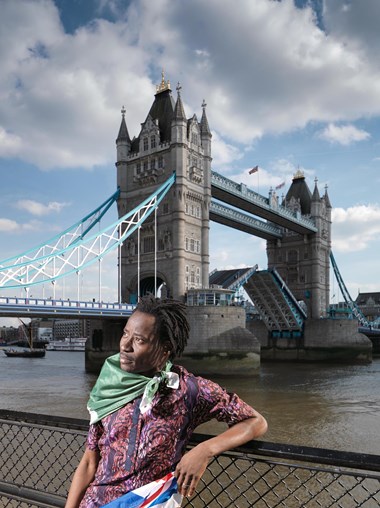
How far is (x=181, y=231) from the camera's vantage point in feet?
100

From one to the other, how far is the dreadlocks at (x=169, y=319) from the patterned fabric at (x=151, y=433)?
153 millimetres

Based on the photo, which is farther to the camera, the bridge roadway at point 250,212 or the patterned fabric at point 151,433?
the bridge roadway at point 250,212

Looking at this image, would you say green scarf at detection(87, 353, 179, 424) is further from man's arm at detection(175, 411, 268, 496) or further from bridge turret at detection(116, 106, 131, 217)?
bridge turret at detection(116, 106, 131, 217)

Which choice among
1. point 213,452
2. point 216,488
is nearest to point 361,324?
point 216,488

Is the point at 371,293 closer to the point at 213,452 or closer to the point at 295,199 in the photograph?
the point at 295,199

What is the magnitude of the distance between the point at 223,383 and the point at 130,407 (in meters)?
22.3

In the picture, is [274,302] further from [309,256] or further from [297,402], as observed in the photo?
[297,402]

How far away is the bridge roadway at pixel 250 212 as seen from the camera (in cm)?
3578

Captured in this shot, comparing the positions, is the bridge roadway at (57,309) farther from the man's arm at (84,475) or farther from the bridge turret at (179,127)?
the man's arm at (84,475)

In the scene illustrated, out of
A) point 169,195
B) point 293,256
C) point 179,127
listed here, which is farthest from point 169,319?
point 293,256

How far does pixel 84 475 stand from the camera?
2.26 meters

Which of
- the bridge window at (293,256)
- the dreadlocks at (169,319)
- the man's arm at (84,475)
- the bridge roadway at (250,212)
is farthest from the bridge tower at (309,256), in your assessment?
the man's arm at (84,475)

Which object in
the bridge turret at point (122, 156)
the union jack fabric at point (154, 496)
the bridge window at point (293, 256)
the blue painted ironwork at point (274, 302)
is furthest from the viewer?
the bridge window at point (293, 256)

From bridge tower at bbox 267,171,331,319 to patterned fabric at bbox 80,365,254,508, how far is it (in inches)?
1808
